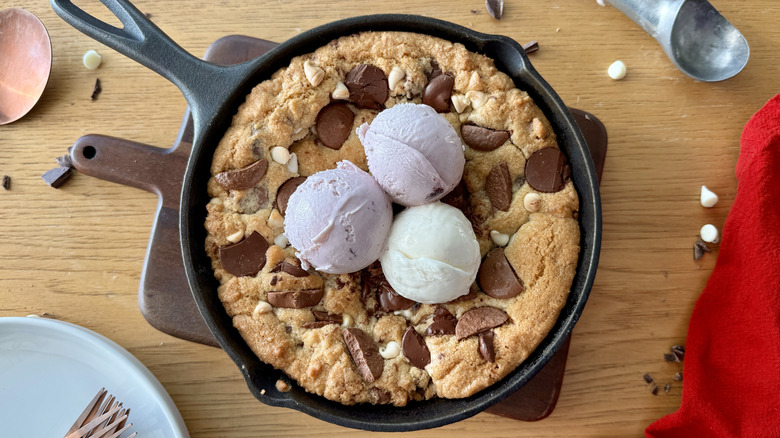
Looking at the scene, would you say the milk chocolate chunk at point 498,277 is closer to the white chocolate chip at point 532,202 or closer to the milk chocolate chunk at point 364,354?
the white chocolate chip at point 532,202

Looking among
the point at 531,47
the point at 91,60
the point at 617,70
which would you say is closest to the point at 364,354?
the point at 531,47

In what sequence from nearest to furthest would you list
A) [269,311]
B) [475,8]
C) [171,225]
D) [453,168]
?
[453,168]
[269,311]
[171,225]
[475,8]

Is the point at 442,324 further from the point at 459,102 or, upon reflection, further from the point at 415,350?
the point at 459,102

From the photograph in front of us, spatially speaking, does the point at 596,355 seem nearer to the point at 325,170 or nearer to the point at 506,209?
the point at 506,209

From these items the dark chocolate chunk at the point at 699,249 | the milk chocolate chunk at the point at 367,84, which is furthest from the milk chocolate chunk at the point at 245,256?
the dark chocolate chunk at the point at 699,249

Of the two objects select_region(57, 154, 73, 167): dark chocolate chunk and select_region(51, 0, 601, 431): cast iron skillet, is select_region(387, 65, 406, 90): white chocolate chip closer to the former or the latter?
select_region(51, 0, 601, 431): cast iron skillet

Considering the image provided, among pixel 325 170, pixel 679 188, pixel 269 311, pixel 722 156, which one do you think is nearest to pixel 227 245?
pixel 269 311
